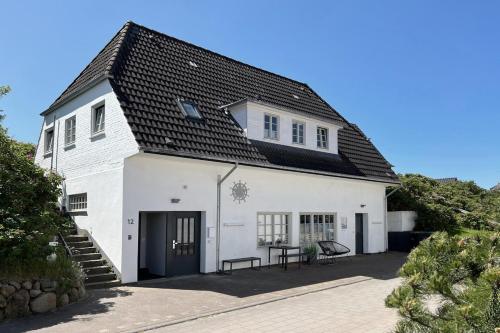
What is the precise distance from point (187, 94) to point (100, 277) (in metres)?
6.76

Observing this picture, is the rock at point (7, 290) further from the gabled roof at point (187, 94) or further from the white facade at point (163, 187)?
the gabled roof at point (187, 94)

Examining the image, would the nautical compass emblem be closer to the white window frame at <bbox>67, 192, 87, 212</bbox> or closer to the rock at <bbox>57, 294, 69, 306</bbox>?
the white window frame at <bbox>67, 192, 87, 212</bbox>

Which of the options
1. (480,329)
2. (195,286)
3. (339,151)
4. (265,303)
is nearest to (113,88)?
(195,286)

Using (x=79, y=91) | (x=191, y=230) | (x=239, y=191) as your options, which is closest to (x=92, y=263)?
(x=191, y=230)

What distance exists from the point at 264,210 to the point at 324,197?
3.44 metres

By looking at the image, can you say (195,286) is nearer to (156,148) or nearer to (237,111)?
(156,148)

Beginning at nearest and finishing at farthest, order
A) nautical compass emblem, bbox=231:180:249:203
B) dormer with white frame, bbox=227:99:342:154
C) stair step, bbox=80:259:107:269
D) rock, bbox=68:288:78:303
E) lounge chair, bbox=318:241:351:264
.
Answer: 1. rock, bbox=68:288:78:303
2. stair step, bbox=80:259:107:269
3. nautical compass emblem, bbox=231:180:249:203
4. dormer with white frame, bbox=227:99:342:154
5. lounge chair, bbox=318:241:351:264

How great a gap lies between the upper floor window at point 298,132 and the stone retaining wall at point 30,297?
34.3ft

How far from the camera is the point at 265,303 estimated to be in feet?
31.4

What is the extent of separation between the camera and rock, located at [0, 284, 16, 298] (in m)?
8.37

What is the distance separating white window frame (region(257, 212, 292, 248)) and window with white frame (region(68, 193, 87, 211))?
5.77 m

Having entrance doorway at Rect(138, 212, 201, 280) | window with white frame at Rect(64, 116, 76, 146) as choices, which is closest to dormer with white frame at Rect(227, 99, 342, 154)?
entrance doorway at Rect(138, 212, 201, 280)

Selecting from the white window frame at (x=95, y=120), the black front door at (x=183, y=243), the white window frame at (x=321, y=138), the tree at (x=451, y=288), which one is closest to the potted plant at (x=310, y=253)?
the white window frame at (x=321, y=138)

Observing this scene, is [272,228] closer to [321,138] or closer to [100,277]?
[321,138]
